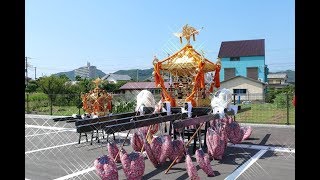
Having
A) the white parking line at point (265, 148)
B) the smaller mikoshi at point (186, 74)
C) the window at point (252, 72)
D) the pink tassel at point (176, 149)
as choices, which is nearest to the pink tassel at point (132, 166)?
the pink tassel at point (176, 149)

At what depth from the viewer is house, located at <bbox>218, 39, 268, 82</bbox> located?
2939cm

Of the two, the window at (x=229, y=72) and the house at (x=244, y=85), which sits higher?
the window at (x=229, y=72)

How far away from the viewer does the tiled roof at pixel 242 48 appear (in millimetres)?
30894

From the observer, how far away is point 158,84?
7.79m

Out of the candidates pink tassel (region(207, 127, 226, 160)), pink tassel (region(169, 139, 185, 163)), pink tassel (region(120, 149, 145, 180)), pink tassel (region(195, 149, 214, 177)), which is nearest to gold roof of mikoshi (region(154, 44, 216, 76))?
pink tassel (region(207, 127, 226, 160))

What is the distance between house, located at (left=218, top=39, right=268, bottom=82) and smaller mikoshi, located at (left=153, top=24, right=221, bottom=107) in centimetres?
2151

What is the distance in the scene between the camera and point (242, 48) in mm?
32375

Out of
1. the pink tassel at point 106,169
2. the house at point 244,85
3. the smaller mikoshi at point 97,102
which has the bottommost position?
the pink tassel at point 106,169

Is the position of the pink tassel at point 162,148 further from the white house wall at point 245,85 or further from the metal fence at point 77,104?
the white house wall at point 245,85

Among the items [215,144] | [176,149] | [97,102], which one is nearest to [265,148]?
[215,144]

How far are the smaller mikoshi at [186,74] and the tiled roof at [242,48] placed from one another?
23747mm
